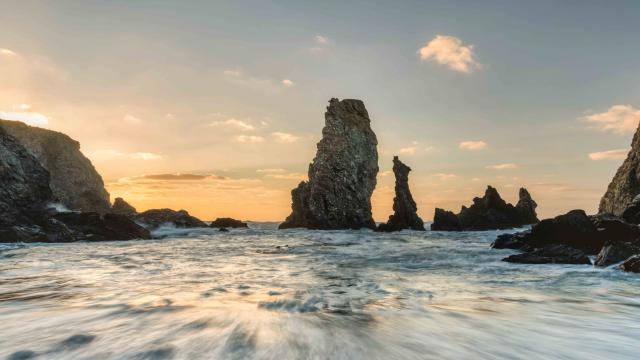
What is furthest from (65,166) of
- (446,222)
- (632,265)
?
(632,265)

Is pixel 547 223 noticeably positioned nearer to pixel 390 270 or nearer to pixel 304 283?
pixel 390 270

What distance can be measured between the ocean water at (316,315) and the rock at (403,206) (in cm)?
4422

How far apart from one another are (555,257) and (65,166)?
6786cm

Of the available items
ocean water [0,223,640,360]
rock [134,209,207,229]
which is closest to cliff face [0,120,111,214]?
rock [134,209,207,229]

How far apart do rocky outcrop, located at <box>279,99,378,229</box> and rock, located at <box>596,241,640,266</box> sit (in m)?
43.6

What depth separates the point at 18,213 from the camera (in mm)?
23406

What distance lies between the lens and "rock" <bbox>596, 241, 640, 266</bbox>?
11188mm

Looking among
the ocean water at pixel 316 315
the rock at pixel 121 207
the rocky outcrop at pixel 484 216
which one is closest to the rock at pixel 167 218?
the rock at pixel 121 207

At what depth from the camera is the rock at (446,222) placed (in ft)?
172

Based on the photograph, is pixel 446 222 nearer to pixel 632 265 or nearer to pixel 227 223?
pixel 227 223

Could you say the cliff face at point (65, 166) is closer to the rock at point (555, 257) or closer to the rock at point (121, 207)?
the rock at point (121, 207)

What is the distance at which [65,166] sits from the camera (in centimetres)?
6372

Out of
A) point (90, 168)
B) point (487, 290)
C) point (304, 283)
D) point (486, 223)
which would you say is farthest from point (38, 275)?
point (90, 168)

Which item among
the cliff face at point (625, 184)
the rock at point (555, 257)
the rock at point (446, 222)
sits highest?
the cliff face at point (625, 184)
